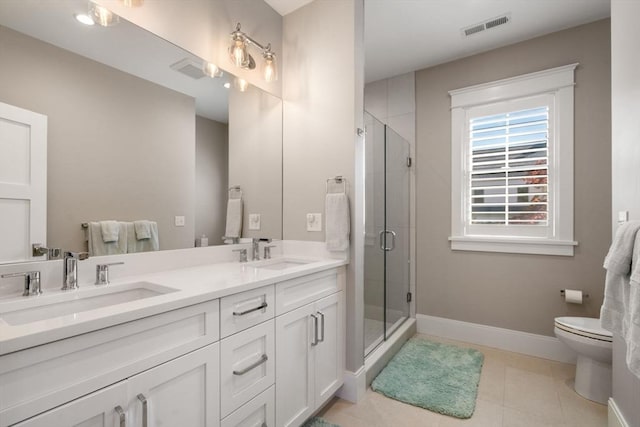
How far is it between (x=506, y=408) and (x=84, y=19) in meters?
3.02

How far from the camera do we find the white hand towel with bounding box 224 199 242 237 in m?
1.98

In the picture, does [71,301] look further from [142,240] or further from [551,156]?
[551,156]

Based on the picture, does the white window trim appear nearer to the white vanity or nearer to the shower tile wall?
the shower tile wall

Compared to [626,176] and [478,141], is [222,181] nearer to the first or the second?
[626,176]

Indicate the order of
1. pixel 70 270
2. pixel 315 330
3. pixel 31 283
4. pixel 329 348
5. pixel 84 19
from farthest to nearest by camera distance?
1. pixel 329 348
2. pixel 315 330
3. pixel 84 19
4. pixel 70 270
5. pixel 31 283

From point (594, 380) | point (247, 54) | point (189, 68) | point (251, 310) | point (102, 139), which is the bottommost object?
point (594, 380)

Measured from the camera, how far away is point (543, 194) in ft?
8.38

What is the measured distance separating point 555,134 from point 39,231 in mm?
3379

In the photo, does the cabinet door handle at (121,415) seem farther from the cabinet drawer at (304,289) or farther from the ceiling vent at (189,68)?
the ceiling vent at (189,68)

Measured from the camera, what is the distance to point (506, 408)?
1.86m

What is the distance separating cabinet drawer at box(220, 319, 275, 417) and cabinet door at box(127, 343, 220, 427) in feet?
0.13

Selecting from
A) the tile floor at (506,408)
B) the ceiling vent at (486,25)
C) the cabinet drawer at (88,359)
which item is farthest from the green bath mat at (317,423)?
the ceiling vent at (486,25)

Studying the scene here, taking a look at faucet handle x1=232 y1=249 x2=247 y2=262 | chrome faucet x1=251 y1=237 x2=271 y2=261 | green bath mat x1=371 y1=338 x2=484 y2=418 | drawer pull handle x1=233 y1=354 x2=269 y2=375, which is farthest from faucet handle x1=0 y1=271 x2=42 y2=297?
green bath mat x1=371 y1=338 x2=484 y2=418

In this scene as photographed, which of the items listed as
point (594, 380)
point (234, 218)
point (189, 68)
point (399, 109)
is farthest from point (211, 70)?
point (594, 380)
